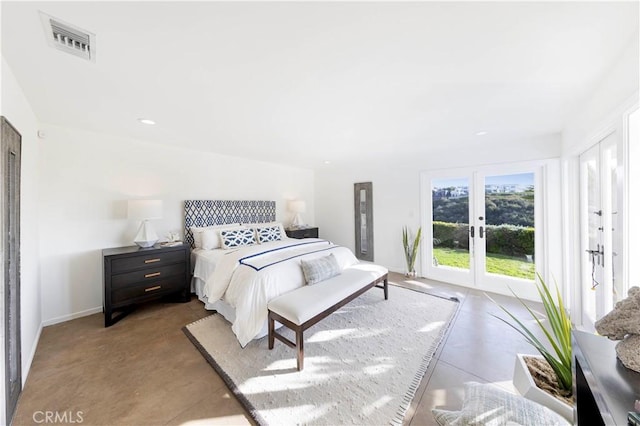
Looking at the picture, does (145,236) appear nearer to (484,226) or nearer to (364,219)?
(364,219)

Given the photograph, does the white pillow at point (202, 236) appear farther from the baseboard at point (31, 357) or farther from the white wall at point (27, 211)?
the baseboard at point (31, 357)

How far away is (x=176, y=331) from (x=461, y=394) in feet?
8.93

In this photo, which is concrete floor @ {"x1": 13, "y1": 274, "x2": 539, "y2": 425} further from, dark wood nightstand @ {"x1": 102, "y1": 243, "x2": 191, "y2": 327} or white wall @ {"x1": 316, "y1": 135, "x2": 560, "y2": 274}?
white wall @ {"x1": 316, "y1": 135, "x2": 560, "y2": 274}

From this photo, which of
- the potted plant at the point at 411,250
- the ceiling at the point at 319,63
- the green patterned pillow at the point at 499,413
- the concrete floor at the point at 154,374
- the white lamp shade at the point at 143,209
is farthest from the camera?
the potted plant at the point at 411,250

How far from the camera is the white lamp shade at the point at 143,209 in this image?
2.88 metres

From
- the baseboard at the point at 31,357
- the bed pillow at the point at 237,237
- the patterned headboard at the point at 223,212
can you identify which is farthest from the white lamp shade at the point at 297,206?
the baseboard at the point at 31,357

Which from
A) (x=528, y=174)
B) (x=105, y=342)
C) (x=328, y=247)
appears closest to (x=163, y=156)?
(x=105, y=342)

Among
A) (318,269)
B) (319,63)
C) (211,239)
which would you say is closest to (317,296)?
(318,269)

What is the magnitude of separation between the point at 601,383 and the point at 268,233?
3.84 m

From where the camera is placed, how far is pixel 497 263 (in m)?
3.55

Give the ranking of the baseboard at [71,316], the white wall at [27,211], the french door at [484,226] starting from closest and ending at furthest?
the white wall at [27,211]
the baseboard at [71,316]
the french door at [484,226]

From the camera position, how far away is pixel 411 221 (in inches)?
173

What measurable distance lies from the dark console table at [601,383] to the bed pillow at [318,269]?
192 centimetres

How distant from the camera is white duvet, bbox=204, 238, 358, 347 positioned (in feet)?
7.15
